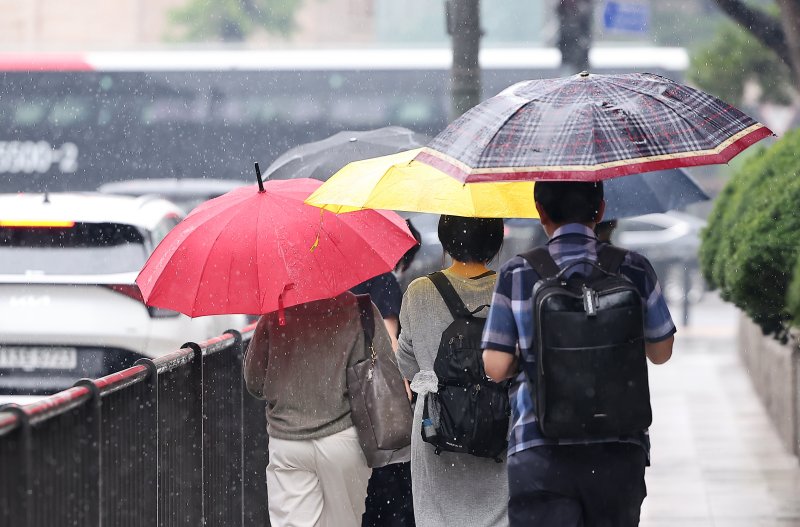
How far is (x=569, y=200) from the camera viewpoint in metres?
3.66

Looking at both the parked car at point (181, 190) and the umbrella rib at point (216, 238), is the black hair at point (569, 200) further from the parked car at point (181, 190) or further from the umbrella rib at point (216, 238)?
the parked car at point (181, 190)

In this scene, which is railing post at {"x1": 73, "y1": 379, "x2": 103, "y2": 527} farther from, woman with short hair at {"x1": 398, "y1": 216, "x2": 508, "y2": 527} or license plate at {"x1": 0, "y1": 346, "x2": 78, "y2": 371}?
license plate at {"x1": 0, "y1": 346, "x2": 78, "y2": 371}

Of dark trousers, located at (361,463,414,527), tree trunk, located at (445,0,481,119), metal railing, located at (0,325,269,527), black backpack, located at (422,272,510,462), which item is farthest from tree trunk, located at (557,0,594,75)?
black backpack, located at (422,272,510,462)

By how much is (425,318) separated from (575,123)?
3.62 ft

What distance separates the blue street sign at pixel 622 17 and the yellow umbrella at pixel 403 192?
29.4 feet

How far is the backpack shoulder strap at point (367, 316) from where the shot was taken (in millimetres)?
4715

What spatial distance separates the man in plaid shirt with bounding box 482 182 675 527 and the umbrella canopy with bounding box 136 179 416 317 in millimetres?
1138

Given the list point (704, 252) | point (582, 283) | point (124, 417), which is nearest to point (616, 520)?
point (582, 283)

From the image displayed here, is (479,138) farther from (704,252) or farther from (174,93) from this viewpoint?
(174,93)

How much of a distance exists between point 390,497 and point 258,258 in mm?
1153

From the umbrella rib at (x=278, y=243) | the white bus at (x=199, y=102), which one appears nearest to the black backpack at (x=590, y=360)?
the umbrella rib at (x=278, y=243)

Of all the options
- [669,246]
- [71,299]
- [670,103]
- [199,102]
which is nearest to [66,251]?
[71,299]

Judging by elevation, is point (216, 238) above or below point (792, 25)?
below

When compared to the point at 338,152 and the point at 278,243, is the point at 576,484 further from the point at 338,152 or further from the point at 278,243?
the point at 338,152
